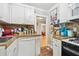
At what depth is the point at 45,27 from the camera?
55.0 inches

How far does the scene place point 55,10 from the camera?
1501 mm

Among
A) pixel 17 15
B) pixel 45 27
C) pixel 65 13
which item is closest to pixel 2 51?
pixel 45 27

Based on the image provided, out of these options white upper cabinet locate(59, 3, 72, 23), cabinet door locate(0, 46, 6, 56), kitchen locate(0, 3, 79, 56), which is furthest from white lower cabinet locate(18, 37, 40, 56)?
cabinet door locate(0, 46, 6, 56)

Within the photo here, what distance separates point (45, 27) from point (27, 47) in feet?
2.36

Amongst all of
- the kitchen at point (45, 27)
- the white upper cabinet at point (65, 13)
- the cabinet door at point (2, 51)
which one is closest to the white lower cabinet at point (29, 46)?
the kitchen at point (45, 27)

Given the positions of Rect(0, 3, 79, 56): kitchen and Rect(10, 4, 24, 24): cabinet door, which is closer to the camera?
Rect(0, 3, 79, 56): kitchen

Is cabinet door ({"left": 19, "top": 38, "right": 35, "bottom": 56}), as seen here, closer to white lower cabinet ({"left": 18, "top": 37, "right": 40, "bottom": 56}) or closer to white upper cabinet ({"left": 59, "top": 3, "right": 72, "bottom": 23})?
white lower cabinet ({"left": 18, "top": 37, "right": 40, "bottom": 56})

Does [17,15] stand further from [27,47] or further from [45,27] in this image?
[45,27]

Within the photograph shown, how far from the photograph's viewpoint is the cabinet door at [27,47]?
1.83 m

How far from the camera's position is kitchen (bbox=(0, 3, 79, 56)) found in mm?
1340

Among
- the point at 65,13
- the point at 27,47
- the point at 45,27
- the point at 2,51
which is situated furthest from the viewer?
the point at 27,47

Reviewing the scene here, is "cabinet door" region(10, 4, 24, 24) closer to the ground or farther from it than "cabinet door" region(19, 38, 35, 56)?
farther from it

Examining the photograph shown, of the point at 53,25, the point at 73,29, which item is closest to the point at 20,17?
the point at 53,25

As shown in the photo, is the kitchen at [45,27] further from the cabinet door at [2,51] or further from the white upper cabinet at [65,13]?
the cabinet door at [2,51]
